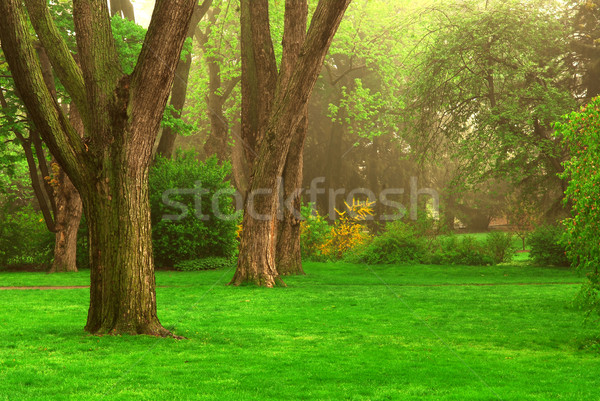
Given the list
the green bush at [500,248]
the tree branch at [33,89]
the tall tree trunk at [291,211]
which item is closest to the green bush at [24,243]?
the tall tree trunk at [291,211]

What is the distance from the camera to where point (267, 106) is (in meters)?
16.4

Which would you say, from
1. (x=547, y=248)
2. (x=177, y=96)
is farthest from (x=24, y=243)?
(x=547, y=248)

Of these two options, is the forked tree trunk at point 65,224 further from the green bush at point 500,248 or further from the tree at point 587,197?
the green bush at point 500,248

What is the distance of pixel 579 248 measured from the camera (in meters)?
7.79

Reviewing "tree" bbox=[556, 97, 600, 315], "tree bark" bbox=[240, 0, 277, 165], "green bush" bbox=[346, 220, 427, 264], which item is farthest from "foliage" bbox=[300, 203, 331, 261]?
"tree" bbox=[556, 97, 600, 315]

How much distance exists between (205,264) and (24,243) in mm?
7017

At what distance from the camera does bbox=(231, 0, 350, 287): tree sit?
12.8 metres

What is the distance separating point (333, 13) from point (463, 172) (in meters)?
11.7

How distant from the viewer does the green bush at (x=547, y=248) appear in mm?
21438

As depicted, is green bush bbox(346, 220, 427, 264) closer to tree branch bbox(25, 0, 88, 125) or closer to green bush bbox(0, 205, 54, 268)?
green bush bbox(0, 205, 54, 268)

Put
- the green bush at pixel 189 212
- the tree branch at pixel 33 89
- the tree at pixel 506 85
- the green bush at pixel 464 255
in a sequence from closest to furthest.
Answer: the tree branch at pixel 33 89, the tree at pixel 506 85, the green bush at pixel 189 212, the green bush at pixel 464 255

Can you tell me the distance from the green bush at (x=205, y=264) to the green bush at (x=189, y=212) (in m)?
0.38

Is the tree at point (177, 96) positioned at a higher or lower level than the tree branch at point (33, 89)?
higher

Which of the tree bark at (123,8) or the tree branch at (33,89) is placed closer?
the tree branch at (33,89)
